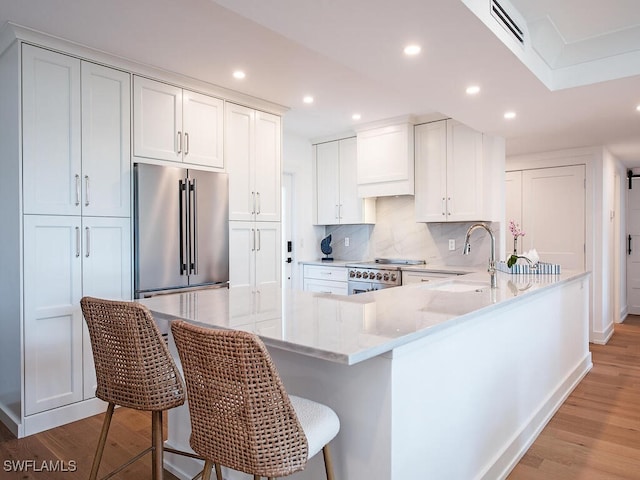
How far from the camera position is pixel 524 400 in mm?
2496

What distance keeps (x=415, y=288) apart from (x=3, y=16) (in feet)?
9.09

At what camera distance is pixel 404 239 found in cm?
512

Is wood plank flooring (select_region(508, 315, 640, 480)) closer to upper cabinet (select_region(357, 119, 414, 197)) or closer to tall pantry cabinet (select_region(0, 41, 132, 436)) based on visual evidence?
upper cabinet (select_region(357, 119, 414, 197))

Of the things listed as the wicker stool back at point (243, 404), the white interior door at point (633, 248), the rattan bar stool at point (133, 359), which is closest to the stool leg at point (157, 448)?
the rattan bar stool at point (133, 359)

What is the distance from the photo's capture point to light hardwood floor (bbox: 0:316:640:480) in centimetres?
221

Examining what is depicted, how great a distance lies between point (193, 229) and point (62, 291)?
0.96 m

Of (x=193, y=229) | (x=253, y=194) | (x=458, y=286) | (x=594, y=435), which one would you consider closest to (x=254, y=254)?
(x=253, y=194)

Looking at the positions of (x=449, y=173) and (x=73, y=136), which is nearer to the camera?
(x=73, y=136)

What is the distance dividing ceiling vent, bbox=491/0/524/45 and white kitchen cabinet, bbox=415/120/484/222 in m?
1.83

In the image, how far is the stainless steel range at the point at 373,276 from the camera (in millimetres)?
4375

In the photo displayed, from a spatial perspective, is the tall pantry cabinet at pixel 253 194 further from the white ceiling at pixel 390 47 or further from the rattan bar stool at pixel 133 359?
the rattan bar stool at pixel 133 359

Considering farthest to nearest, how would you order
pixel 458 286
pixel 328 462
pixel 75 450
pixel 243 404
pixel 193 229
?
pixel 193 229 → pixel 458 286 → pixel 75 450 → pixel 328 462 → pixel 243 404

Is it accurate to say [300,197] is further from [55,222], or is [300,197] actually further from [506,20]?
[506,20]

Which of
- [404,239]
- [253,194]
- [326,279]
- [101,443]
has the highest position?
[253,194]
